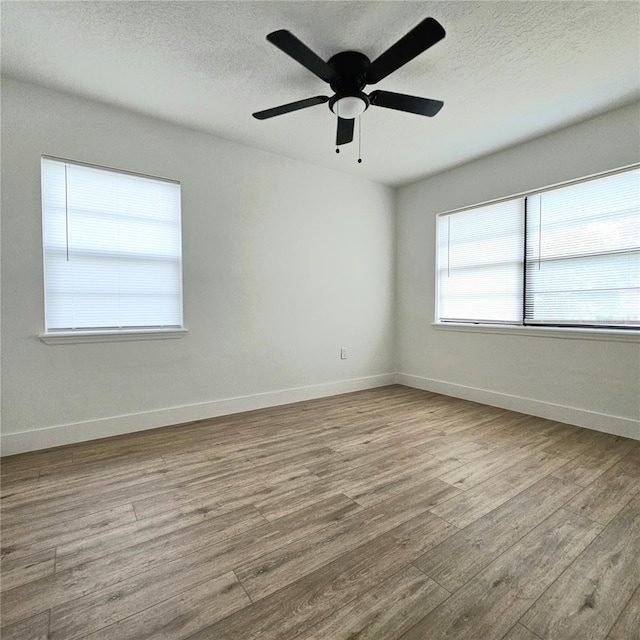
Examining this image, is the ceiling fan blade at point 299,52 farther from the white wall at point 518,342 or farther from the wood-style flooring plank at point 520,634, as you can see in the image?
the wood-style flooring plank at point 520,634

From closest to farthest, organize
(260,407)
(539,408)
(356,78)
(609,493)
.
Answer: (609,493) < (356,78) < (539,408) < (260,407)

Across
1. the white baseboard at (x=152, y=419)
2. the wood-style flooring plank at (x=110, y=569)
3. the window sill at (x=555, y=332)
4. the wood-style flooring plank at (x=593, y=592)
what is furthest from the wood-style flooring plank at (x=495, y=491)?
the white baseboard at (x=152, y=419)

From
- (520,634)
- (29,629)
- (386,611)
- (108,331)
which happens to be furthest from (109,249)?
(520,634)

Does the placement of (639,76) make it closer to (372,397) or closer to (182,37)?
(182,37)

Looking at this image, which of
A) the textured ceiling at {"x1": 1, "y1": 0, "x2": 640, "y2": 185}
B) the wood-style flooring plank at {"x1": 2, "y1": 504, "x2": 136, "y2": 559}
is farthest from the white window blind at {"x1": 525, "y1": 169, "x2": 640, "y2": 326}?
the wood-style flooring plank at {"x1": 2, "y1": 504, "x2": 136, "y2": 559}

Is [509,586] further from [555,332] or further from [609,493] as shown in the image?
[555,332]

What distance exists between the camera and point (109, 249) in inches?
112

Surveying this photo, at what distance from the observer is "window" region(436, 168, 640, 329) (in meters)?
2.84

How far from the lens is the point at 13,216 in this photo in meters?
2.48

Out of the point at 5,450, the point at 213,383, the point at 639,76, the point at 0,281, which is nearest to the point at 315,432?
the point at 213,383

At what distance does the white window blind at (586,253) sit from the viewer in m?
2.81

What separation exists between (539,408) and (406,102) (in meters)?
3.03

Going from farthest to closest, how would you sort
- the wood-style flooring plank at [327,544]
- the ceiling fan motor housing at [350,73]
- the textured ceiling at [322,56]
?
1. the ceiling fan motor housing at [350,73]
2. the textured ceiling at [322,56]
3. the wood-style flooring plank at [327,544]

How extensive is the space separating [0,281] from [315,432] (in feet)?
8.78
